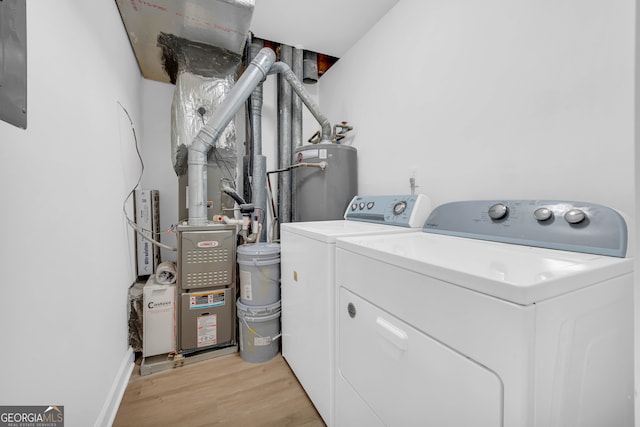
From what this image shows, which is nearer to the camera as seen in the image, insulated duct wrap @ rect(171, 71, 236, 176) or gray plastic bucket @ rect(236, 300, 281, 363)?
gray plastic bucket @ rect(236, 300, 281, 363)

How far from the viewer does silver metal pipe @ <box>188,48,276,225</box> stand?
171 centimetres

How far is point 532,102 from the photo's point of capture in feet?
3.32

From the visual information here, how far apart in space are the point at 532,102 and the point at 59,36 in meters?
1.73

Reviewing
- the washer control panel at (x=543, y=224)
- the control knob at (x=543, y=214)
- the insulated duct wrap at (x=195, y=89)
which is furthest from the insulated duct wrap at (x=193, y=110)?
the control knob at (x=543, y=214)

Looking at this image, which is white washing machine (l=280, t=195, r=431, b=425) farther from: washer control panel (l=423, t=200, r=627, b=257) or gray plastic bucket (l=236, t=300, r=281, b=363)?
washer control panel (l=423, t=200, r=627, b=257)

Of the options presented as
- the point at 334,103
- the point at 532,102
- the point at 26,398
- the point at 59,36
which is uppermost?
the point at 334,103

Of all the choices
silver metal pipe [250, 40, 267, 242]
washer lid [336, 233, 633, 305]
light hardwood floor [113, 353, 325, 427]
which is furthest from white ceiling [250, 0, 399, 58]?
light hardwood floor [113, 353, 325, 427]

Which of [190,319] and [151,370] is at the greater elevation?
[190,319]

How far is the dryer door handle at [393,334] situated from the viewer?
67cm

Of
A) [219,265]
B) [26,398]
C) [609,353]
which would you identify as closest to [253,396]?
[219,265]

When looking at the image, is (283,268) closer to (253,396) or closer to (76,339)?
(253,396)

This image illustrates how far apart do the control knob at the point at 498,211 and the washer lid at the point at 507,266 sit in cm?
14

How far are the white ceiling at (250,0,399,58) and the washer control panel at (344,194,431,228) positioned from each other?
4.52 ft

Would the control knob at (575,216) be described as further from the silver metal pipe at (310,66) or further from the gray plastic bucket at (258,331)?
the silver metal pipe at (310,66)
